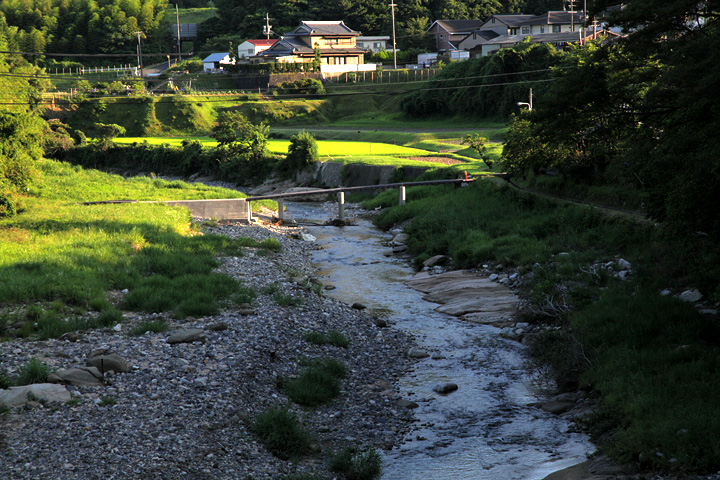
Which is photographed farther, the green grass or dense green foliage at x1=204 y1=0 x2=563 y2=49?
dense green foliage at x1=204 y1=0 x2=563 y2=49

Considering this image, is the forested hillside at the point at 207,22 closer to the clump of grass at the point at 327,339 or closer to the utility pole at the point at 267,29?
the utility pole at the point at 267,29

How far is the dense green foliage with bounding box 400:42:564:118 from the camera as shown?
66.1 m

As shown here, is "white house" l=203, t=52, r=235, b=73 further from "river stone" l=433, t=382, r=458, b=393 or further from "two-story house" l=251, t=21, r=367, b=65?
"river stone" l=433, t=382, r=458, b=393

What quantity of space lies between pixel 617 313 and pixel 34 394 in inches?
530

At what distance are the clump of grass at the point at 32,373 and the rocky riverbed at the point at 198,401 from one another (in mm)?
469

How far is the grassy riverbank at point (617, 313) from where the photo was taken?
415 inches

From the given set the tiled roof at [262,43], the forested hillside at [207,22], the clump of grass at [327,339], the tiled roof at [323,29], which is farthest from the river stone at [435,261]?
the tiled roof at [262,43]

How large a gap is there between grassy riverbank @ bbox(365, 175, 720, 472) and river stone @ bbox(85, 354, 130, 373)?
967 cm

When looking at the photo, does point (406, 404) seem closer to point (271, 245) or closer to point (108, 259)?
point (108, 259)

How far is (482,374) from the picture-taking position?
15.2m

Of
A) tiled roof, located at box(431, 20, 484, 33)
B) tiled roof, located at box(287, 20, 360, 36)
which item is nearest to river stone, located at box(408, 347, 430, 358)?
tiled roof, located at box(287, 20, 360, 36)

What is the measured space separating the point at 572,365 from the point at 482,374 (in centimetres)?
216

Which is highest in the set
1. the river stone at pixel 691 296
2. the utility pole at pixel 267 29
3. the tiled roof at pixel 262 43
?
the utility pole at pixel 267 29

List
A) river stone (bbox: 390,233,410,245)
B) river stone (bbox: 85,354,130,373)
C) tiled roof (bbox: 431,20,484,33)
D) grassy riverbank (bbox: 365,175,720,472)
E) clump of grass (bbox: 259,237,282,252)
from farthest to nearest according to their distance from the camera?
1. tiled roof (bbox: 431,20,484,33)
2. river stone (bbox: 390,233,410,245)
3. clump of grass (bbox: 259,237,282,252)
4. river stone (bbox: 85,354,130,373)
5. grassy riverbank (bbox: 365,175,720,472)
